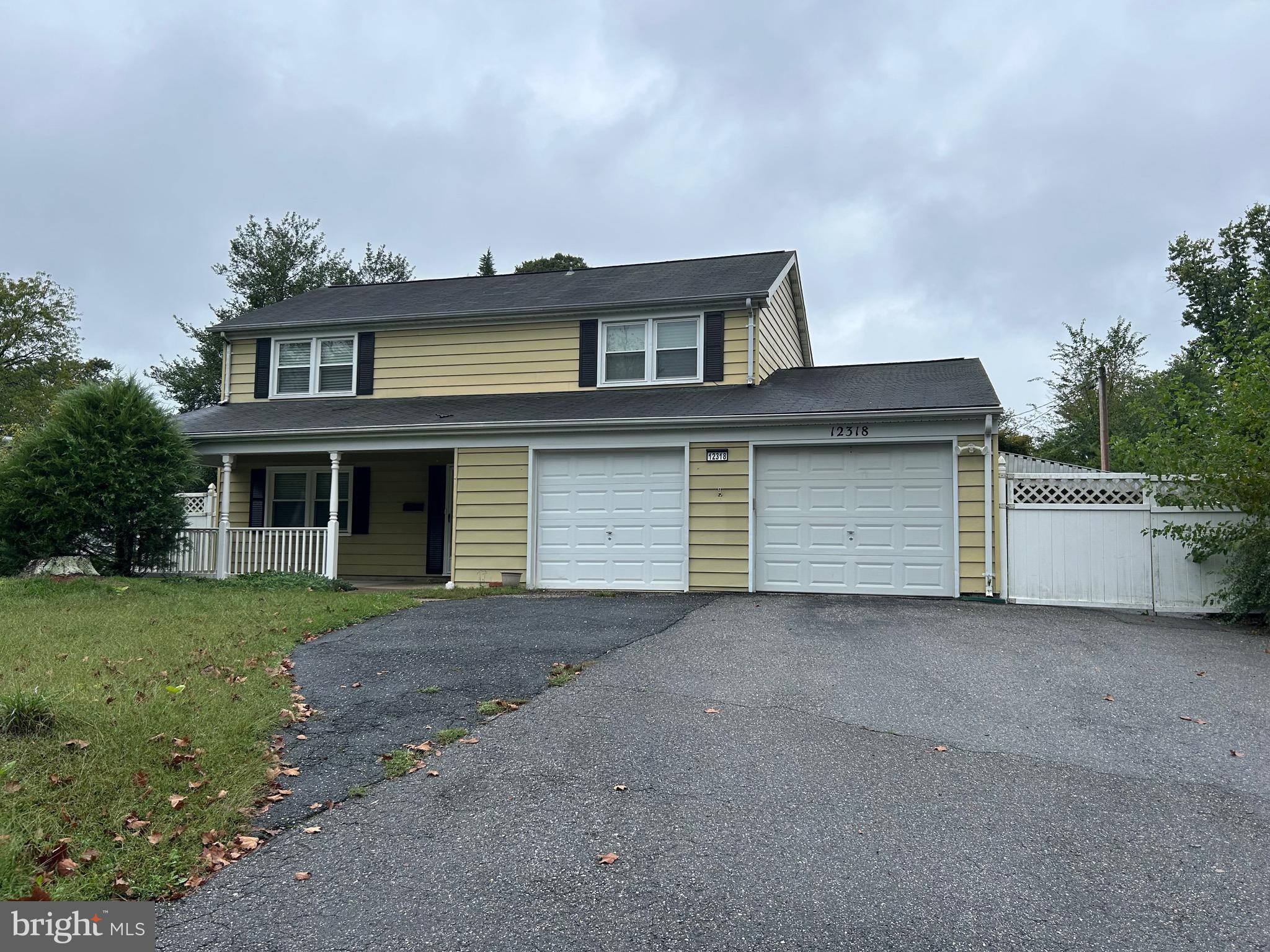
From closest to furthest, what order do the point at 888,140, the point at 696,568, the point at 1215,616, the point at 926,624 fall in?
the point at 926,624, the point at 1215,616, the point at 696,568, the point at 888,140

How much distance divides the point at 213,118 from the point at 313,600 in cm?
1651

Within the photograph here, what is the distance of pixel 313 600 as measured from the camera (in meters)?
9.99

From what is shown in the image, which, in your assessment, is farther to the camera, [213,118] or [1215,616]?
[213,118]

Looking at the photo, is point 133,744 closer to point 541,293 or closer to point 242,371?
point 541,293

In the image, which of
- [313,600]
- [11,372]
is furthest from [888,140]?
[11,372]

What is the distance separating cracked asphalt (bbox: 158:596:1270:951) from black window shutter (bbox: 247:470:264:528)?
9.75 metres

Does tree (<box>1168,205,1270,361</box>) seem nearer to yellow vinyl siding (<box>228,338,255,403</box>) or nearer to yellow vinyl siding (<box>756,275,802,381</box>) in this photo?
yellow vinyl siding (<box>756,275,802,381</box>)

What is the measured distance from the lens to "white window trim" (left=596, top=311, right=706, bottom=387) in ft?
43.3

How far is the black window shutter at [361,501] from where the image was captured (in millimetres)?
15344

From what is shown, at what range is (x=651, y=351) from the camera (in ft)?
44.0

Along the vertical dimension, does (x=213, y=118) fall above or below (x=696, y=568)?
above

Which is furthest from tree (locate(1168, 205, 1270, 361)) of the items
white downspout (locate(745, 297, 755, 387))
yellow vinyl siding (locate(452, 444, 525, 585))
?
yellow vinyl siding (locate(452, 444, 525, 585))

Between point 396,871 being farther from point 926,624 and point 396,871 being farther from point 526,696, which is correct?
point 926,624


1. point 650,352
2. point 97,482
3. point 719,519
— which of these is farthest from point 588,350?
point 97,482
